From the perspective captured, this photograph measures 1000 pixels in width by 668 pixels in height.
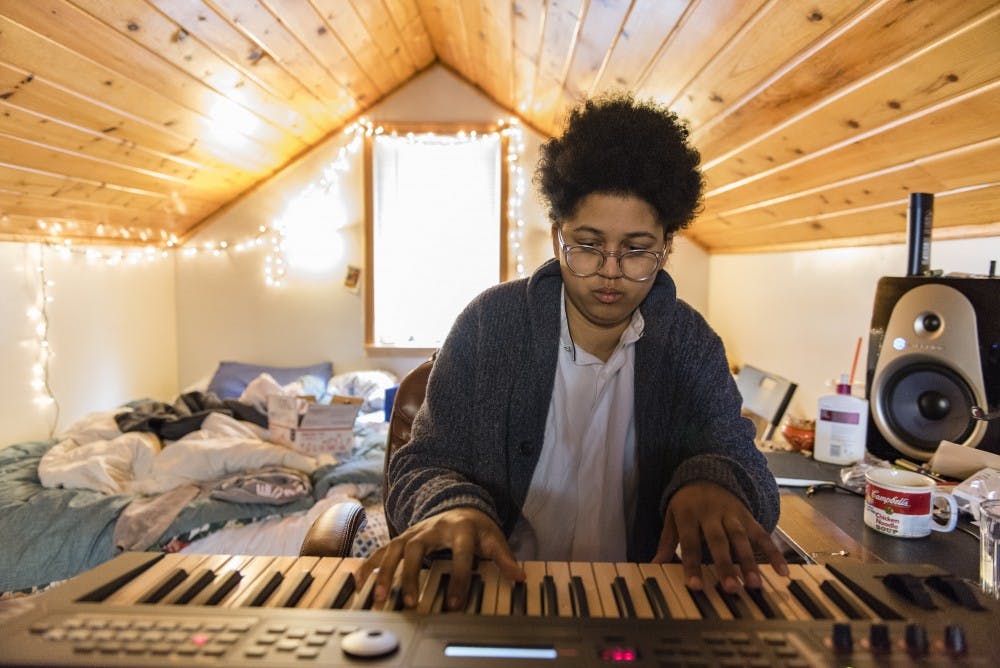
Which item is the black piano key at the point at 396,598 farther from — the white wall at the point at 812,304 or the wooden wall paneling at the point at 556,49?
the wooden wall paneling at the point at 556,49

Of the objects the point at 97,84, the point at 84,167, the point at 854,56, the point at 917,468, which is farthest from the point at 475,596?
the point at 84,167

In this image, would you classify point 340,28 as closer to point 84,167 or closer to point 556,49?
point 556,49

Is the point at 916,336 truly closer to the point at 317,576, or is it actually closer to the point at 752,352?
the point at 317,576

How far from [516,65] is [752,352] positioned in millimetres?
1747

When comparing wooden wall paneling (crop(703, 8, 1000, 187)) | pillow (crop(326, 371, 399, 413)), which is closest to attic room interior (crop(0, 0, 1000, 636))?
wooden wall paneling (crop(703, 8, 1000, 187))

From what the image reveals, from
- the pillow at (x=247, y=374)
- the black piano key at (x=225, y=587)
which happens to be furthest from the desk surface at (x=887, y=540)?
the pillow at (x=247, y=374)

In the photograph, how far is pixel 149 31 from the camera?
204cm

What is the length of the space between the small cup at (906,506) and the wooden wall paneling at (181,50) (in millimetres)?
2194

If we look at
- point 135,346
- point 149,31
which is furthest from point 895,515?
point 135,346

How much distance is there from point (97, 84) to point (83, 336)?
5.61ft

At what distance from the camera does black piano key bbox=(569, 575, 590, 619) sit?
579mm

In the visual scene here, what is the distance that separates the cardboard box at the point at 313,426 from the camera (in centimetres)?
254

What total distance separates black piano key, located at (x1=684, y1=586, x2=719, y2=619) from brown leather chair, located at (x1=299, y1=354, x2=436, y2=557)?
0.60m

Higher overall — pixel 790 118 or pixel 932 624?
pixel 790 118
